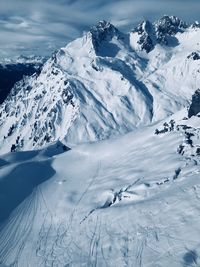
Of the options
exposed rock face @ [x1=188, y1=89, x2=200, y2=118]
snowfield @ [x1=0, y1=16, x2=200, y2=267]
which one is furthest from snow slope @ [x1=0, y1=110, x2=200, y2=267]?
exposed rock face @ [x1=188, y1=89, x2=200, y2=118]

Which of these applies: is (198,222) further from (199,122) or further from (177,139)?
(199,122)

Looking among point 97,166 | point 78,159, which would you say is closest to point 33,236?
point 97,166

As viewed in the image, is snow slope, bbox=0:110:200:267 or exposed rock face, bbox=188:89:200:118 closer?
snow slope, bbox=0:110:200:267

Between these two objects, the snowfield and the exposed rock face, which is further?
the exposed rock face

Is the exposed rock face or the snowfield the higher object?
the exposed rock face

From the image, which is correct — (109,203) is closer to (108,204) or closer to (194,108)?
(108,204)

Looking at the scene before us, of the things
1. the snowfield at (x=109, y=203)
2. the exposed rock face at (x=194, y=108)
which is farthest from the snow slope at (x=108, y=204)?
the exposed rock face at (x=194, y=108)

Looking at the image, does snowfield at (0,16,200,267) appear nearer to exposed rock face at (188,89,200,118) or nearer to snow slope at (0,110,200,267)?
snow slope at (0,110,200,267)

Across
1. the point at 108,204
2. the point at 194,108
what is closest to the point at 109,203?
the point at 108,204

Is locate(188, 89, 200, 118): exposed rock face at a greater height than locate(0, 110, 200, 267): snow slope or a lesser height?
greater
